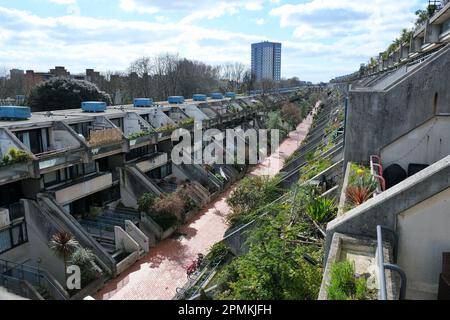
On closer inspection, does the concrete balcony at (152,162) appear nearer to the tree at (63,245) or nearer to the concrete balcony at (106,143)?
the concrete balcony at (106,143)

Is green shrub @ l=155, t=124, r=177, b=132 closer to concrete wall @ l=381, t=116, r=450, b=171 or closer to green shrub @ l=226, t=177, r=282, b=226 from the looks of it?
green shrub @ l=226, t=177, r=282, b=226

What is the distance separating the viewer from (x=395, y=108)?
12.7 meters

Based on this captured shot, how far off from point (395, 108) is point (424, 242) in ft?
21.0

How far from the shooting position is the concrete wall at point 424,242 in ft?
24.4

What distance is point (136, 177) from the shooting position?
85.3 ft

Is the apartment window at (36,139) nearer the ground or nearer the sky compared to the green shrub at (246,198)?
nearer the sky

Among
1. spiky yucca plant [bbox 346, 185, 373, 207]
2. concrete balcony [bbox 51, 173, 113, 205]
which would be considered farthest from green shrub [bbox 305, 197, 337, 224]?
concrete balcony [bbox 51, 173, 113, 205]

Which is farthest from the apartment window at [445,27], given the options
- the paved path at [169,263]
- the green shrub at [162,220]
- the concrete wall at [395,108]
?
the green shrub at [162,220]

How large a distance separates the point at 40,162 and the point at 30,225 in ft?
10.5

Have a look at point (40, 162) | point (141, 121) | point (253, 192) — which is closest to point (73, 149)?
point (40, 162)

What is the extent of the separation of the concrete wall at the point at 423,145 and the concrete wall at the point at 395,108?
0.23 metres

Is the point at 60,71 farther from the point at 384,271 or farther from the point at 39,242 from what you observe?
the point at 384,271

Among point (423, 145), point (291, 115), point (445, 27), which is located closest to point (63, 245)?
point (423, 145)
